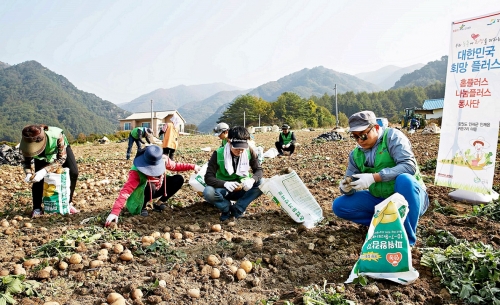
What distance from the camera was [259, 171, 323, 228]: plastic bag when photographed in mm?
3273

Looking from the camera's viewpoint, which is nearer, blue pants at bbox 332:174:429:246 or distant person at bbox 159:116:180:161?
blue pants at bbox 332:174:429:246

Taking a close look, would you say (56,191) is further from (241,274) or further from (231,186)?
(241,274)

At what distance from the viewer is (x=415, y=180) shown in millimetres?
2568

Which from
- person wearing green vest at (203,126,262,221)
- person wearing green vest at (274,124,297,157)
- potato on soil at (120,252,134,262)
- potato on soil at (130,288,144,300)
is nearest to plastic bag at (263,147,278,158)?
person wearing green vest at (274,124,297,157)

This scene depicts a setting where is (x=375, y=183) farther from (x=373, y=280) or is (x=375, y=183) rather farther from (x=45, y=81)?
(x=45, y=81)

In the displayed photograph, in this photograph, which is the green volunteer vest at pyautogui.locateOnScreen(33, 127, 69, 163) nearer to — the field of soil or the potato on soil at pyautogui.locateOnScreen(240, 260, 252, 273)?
the field of soil

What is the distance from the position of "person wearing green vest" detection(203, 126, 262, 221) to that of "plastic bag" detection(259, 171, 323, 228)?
11.2 inches

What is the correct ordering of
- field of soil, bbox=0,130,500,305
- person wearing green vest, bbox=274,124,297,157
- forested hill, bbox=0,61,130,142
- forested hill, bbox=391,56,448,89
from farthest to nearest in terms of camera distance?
forested hill, bbox=391,56,448,89, forested hill, bbox=0,61,130,142, person wearing green vest, bbox=274,124,297,157, field of soil, bbox=0,130,500,305

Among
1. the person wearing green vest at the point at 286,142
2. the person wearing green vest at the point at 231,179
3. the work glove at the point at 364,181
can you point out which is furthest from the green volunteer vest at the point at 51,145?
the person wearing green vest at the point at 286,142

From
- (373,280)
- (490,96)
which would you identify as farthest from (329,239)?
(490,96)

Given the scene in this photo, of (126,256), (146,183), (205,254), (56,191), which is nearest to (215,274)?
(205,254)

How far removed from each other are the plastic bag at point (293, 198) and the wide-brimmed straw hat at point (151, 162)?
3.39 feet

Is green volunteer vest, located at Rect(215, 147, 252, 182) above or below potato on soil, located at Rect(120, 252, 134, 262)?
above

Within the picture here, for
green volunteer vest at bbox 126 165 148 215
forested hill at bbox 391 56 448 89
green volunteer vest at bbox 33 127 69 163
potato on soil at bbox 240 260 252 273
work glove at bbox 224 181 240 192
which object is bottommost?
potato on soil at bbox 240 260 252 273
